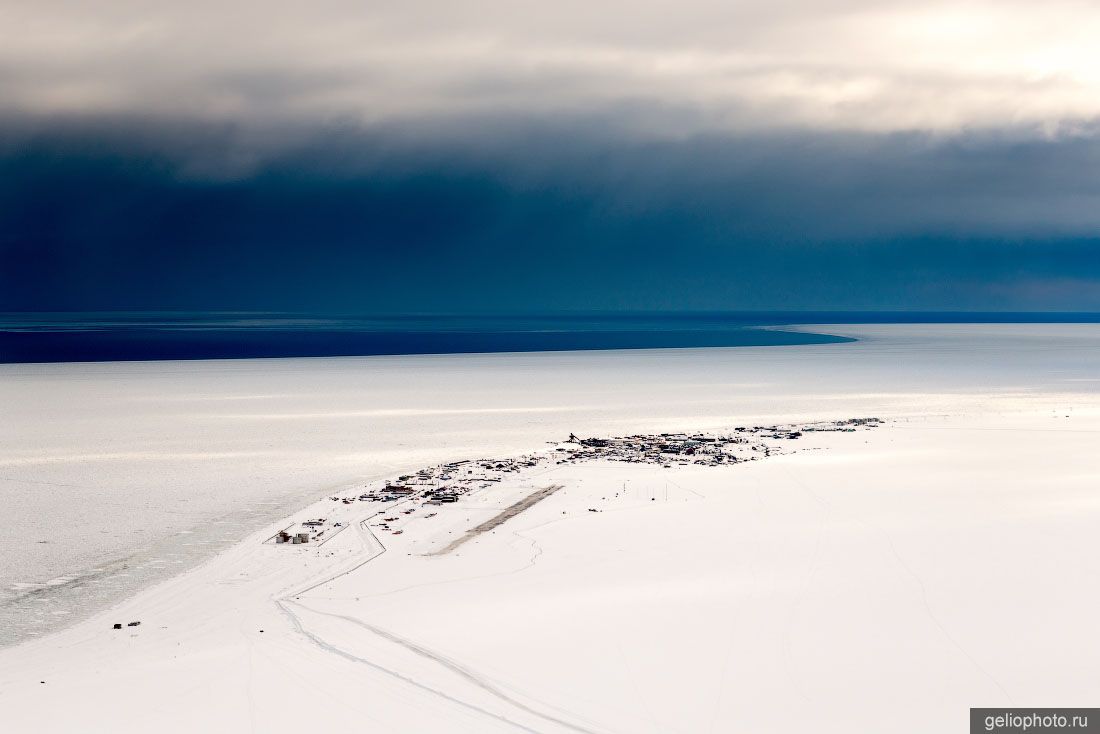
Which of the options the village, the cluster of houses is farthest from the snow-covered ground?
the cluster of houses

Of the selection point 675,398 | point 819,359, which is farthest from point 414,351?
point 675,398

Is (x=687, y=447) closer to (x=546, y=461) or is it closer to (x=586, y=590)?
(x=546, y=461)

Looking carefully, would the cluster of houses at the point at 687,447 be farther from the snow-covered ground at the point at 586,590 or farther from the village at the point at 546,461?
the snow-covered ground at the point at 586,590

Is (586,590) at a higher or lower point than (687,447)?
lower

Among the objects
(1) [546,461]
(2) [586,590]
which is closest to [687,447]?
(1) [546,461]

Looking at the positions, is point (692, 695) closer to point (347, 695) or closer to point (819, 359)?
point (347, 695)
